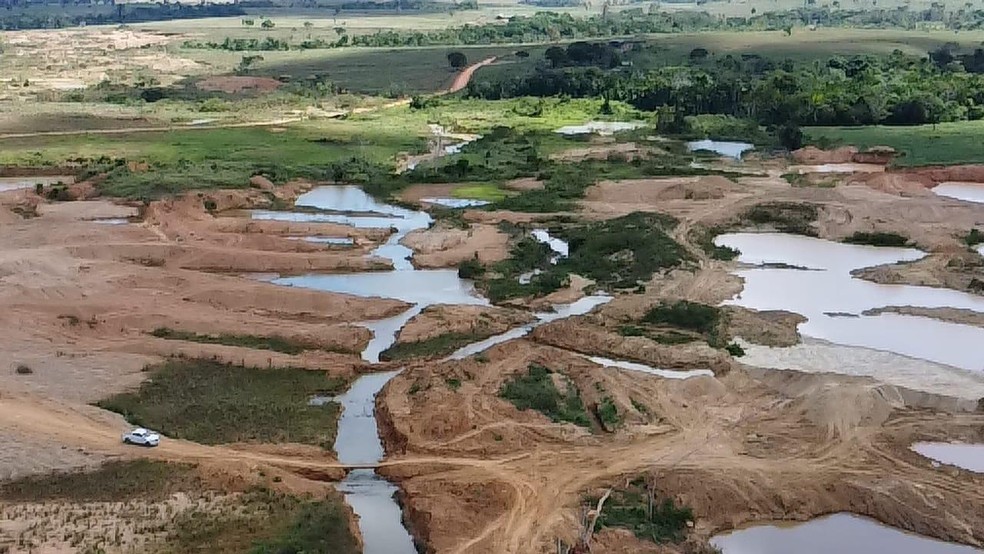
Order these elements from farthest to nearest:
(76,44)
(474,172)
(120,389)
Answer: (76,44) < (474,172) < (120,389)

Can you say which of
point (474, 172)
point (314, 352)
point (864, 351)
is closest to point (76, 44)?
point (474, 172)

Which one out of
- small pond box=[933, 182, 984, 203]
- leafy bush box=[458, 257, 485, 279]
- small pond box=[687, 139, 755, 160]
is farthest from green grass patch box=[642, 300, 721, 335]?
small pond box=[687, 139, 755, 160]

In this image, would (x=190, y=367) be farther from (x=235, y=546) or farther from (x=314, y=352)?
(x=235, y=546)

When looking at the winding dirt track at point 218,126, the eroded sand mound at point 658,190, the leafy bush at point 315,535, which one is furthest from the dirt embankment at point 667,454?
the winding dirt track at point 218,126

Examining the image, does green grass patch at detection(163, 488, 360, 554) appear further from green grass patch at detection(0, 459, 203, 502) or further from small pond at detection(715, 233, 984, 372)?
small pond at detection(715, 233, 984, 372)

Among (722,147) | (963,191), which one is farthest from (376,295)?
(722,147)

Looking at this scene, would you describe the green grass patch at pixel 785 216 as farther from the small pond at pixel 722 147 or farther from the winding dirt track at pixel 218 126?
the winding dirt track at pixel 218 126
